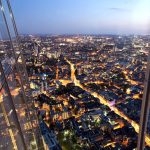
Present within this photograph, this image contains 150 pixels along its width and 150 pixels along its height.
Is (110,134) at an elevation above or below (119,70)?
above

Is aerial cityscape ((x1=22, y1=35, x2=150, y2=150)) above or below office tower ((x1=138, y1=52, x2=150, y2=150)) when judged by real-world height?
below

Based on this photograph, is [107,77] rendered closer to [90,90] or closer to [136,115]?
[90,90]

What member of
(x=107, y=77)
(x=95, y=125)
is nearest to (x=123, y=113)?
(x=95, y=125)

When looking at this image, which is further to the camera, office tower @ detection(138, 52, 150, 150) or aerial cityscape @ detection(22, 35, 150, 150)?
aerial cityscape @ detection(22, 35, 150, 150)

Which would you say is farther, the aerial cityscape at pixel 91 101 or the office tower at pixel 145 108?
the aerial cityscape at pixel 91 101

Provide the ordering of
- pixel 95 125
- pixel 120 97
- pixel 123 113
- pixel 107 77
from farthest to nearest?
pixel 107 77
pixel 120 97
pixel 123 113
pixel 95 125

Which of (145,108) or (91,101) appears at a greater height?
(145,108)

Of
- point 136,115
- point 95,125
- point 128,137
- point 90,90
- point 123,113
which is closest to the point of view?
point 128,137

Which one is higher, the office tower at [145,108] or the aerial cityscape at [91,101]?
the office tower at [145,108]

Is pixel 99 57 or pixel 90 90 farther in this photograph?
pixel 99 57

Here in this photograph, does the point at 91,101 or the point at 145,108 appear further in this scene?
the point at 91,101
